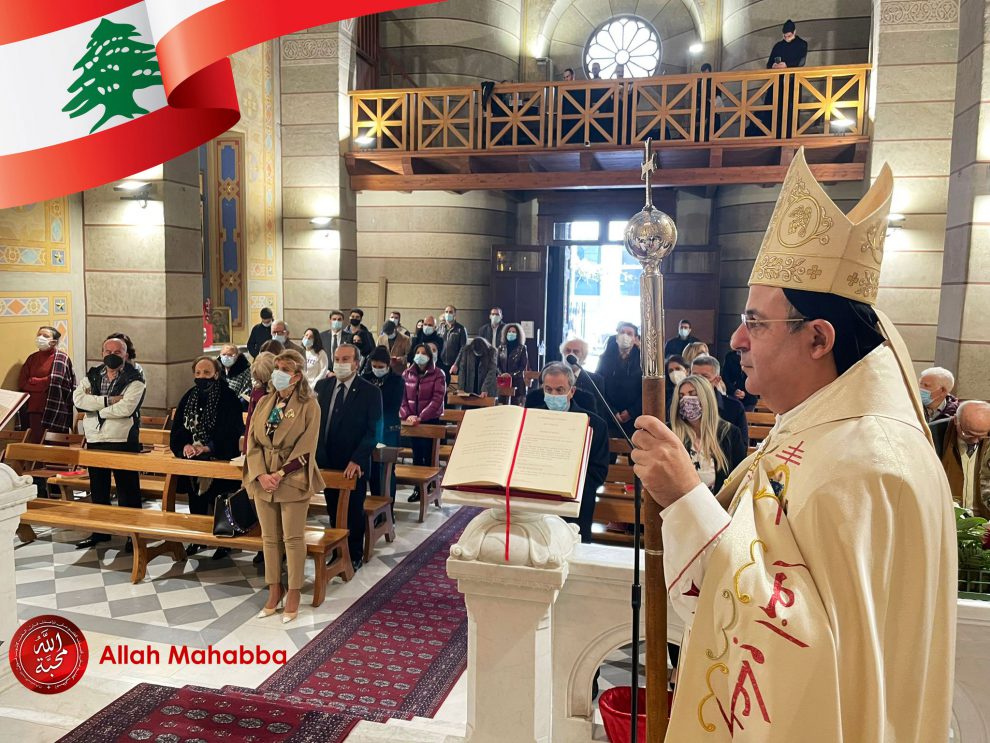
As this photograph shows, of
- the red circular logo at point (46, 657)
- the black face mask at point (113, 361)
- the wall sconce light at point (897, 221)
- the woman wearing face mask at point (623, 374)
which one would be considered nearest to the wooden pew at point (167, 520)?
the black face mask at point (113, 361)

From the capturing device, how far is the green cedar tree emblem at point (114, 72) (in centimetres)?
156

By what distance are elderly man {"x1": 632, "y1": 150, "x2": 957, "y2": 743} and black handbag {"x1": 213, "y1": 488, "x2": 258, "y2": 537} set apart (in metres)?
4.23

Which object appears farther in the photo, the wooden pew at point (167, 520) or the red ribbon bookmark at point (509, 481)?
the wooden pew at point (167, 520)

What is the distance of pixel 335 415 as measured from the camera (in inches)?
235

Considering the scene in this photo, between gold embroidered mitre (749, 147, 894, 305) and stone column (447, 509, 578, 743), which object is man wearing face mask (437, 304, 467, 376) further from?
gold embroidered mitre (749, 147, 894, 305)

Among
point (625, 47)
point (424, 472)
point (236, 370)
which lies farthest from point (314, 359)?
point (625, 47)

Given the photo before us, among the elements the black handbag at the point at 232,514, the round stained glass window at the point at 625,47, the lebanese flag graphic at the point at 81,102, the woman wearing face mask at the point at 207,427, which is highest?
the round stained glass window at the point at 625,47

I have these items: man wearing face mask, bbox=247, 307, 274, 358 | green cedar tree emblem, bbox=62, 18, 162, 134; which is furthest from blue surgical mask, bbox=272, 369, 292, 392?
man wearing face mask, bbox=247, 307, 274, 358

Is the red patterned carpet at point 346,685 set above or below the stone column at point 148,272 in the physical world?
below

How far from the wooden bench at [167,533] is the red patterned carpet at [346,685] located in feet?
1.16

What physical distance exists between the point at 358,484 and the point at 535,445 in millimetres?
3605

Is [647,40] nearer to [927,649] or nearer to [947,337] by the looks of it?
[947,337]

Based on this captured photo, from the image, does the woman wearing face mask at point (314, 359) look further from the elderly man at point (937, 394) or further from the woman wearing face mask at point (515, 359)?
the elderly man at point (937, 394)

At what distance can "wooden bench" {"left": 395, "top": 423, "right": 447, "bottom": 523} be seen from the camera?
284 inches
